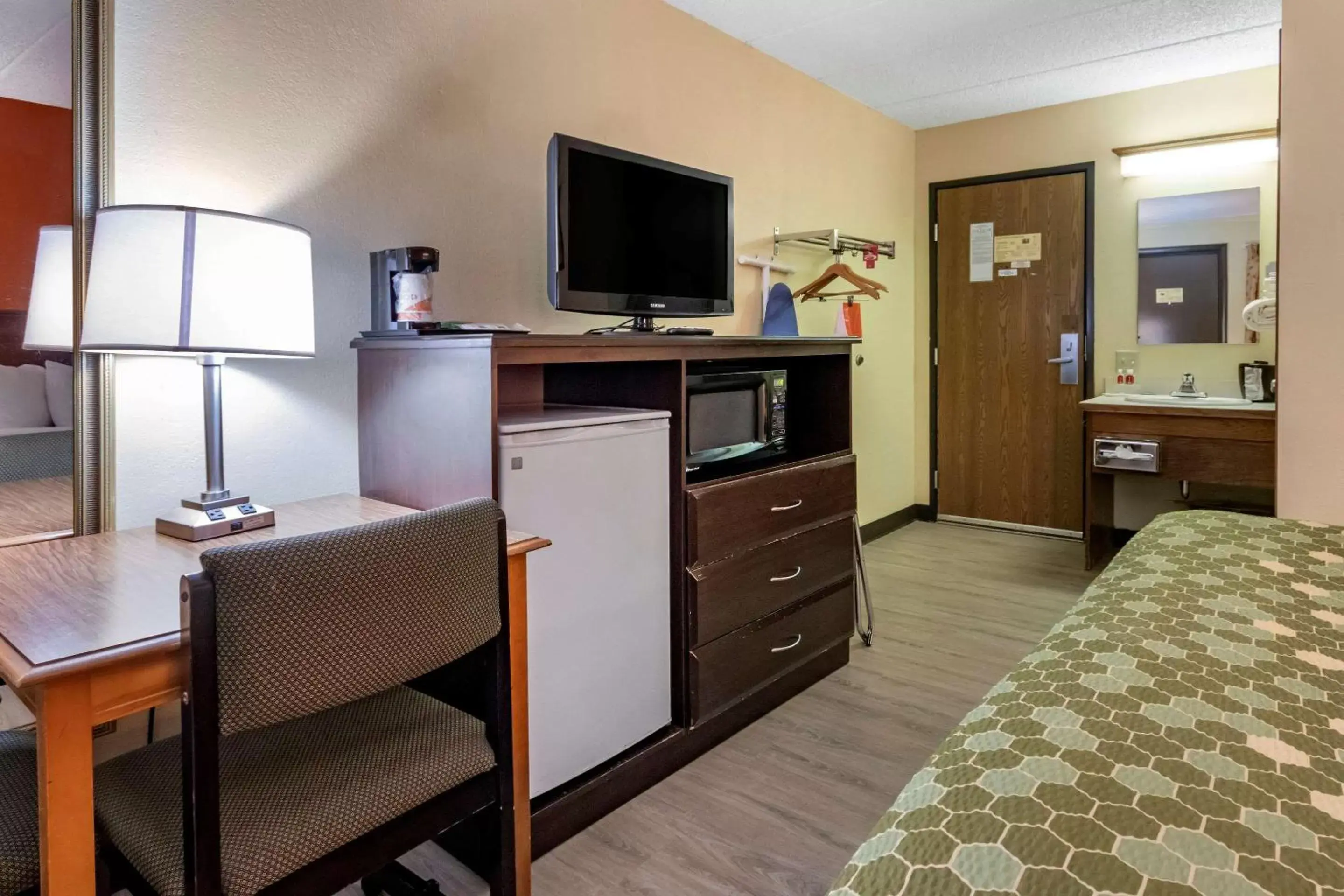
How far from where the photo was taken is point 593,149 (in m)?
2.13

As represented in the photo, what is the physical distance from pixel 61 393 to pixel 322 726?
857 millimetres

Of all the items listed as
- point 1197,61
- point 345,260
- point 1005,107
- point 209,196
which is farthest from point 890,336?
point 209,196

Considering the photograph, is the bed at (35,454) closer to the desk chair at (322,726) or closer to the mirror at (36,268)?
the mirror at (36,268)

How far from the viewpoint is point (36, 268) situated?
1.49m

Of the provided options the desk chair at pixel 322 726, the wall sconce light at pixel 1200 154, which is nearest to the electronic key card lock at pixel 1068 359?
the wall sconce light at pixel 1200 154

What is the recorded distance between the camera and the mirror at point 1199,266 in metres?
3.76

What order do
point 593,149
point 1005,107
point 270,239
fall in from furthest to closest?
point 1005,107 < point 593,149 < point 270,239

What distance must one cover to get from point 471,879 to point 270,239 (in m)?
1.35

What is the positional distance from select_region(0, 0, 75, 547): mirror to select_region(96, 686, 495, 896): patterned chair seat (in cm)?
62

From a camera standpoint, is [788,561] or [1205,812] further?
[788,561]

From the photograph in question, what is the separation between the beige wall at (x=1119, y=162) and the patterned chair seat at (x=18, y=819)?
4523mm

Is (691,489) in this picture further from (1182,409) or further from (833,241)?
(1182,409)

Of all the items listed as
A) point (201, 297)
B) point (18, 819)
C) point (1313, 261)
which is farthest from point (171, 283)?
point (1313, 261)

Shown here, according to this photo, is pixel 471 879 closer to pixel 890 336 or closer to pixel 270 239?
pixel 270 239
